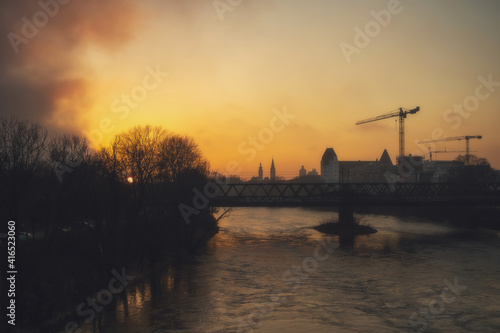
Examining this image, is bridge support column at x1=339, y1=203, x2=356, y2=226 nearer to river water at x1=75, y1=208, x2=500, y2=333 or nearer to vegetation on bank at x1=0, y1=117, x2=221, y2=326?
river water at x1=75, y1=208, x2=500, y2=333

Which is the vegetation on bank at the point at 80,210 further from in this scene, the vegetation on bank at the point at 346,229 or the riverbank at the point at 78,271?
the vegetation on bank at the point at 346,229

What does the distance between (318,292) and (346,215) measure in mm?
39531

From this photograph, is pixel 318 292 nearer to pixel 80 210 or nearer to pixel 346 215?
pixel 80 210

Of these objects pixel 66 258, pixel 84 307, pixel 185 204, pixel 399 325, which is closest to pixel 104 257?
pixel 66 258

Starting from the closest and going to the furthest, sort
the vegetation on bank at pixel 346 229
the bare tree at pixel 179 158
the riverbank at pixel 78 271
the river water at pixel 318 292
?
the river water at pixel 318 292 → the riverbank at pixel 78 271 → the bare tree at pixel 179 158 → the vegetation on bank at pixel 346 229

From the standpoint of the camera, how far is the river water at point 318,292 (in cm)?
2248

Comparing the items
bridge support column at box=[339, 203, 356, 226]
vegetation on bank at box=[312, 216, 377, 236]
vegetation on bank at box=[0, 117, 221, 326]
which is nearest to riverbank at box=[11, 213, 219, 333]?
vegetation on bank at box=[0, 117, 221, 326]

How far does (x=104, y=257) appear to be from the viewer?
1255 inches

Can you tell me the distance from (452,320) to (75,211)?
2697cm

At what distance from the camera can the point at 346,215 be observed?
6669cm

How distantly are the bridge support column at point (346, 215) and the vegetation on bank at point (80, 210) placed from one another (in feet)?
86.9

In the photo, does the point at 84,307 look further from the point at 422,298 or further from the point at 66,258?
the point at 422,298

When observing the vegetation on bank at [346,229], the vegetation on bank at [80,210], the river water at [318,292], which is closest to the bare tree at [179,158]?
the vegetation on bank at [80,210]

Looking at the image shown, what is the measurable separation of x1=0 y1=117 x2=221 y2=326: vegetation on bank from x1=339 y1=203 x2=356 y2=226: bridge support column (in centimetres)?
2647
